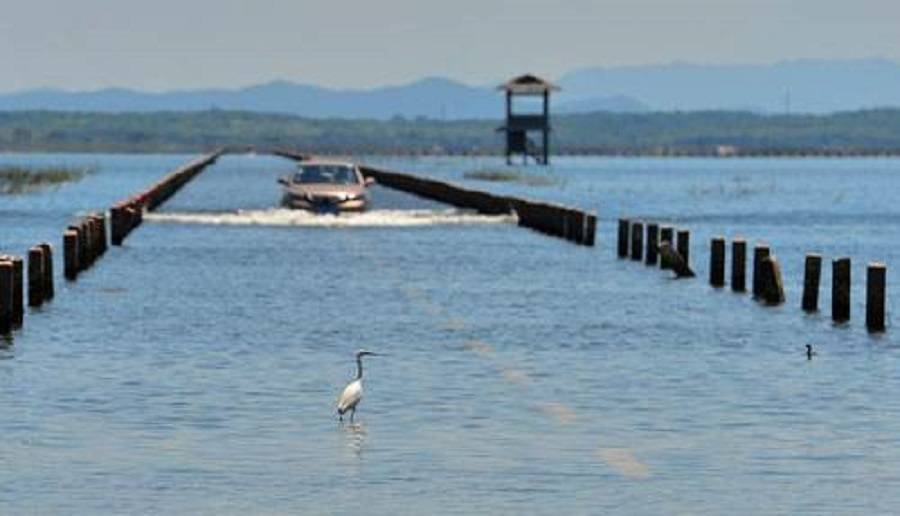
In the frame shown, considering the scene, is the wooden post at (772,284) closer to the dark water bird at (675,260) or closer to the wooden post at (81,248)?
the dark water bird at (675,260)

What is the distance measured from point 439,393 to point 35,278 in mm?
16148

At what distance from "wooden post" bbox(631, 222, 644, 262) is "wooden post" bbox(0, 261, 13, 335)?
2724cm

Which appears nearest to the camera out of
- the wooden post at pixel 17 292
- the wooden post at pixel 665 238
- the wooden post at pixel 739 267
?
the wooden post at pixel 17 292

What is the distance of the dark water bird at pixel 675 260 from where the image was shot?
57.8m

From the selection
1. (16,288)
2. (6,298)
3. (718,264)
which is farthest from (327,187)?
(6,298)

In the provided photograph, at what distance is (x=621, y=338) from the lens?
129 feet

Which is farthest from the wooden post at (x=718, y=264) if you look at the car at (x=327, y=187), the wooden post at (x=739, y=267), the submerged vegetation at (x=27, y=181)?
the submerged vegetation at (x=27, y=181)

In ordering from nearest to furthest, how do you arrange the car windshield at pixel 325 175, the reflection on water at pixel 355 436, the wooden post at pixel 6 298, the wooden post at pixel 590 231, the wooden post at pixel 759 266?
the reflection on water at pixel 355 436 → the wooden post at pixel 6 298 → the wooden post at pixel 759 266 → the wooden post at pixel 590 231 → the car windshield at pixel 325 175

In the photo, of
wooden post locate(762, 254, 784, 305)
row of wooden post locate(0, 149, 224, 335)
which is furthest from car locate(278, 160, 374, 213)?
wooden post locate(762, 254, 784, 305)

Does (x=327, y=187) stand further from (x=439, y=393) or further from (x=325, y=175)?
(x=439, y=393)

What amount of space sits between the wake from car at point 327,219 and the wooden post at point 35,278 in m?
36.5

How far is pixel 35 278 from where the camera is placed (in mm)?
45094

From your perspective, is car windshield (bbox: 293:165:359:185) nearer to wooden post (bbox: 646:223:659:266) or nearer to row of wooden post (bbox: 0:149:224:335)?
row of wooden post (bbox: 0:149:224:335)

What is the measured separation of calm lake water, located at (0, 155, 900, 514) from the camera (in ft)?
72.4
